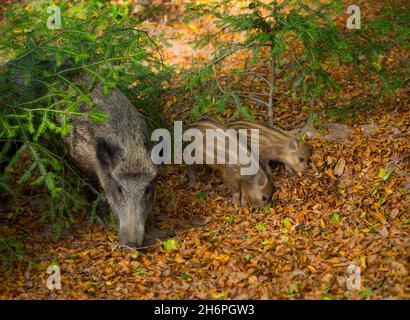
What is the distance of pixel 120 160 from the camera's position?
541 cm

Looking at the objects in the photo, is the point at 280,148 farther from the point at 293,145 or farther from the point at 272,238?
the point at 272,238

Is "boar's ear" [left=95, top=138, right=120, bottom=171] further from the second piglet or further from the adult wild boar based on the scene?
the second piglet

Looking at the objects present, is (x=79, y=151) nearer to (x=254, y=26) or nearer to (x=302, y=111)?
(x=254, y=26)

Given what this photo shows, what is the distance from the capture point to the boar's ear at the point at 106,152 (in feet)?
17.7

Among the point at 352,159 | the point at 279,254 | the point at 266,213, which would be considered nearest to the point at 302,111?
the point at 352,159

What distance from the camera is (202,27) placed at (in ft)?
35.1

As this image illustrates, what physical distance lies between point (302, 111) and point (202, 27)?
4116mm
